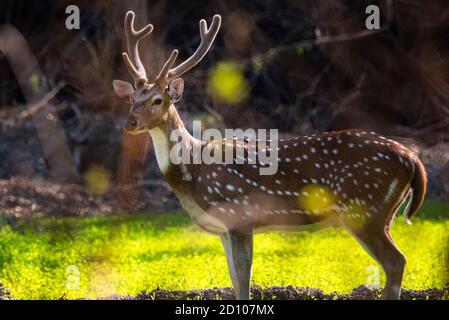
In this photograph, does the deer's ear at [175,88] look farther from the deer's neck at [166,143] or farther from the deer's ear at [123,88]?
the deer's ear at [123,88]

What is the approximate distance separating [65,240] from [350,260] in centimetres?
349

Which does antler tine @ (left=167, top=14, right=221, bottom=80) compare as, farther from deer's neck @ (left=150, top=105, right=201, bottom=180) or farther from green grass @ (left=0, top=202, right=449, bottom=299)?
green grass @ (left=0, top=202, right=449, bottom=299)

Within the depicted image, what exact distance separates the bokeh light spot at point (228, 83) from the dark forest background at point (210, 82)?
4cm

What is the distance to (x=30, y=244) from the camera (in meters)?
9.97

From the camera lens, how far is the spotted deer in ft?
21.2

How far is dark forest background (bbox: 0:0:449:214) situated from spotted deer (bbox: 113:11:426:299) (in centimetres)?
590

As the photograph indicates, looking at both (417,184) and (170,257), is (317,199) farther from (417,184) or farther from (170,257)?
(170,257)

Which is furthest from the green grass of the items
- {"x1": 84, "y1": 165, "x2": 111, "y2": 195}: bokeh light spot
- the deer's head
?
the deer's head

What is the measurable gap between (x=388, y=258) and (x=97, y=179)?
8099mm

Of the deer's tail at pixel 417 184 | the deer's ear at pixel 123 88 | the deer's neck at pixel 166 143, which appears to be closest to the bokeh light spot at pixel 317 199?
the deer's tail at pixel 417 184

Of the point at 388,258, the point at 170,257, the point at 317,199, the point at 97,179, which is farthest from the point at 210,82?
the point at 388,258

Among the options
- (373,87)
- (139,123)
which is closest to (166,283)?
(139,123)

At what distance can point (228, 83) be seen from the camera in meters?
15.1

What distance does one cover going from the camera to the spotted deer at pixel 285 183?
645 centimetres
